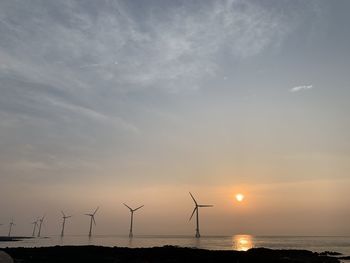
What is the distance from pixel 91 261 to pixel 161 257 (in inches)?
619

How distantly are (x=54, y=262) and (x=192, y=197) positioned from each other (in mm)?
129586

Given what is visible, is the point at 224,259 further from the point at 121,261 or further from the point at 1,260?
the point at 1,260

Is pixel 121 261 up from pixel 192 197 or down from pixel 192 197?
down

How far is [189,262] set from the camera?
67750 millimetres

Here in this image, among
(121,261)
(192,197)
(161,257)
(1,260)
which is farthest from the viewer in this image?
(192,197)

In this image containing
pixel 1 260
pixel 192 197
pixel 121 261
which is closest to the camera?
pixel 1 260

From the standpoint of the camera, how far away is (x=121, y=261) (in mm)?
70625

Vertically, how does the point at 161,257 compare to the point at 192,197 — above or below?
below

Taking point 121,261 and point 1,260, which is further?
point 121,261

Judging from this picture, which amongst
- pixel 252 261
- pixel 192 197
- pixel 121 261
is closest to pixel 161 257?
pixel 121 261

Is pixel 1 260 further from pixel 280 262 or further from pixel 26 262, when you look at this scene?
pixel 280 262

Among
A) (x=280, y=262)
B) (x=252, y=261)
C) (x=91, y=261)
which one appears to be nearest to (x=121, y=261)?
(x=91, y=261)

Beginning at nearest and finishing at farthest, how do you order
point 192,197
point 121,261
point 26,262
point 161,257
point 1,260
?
point 1,260
point 26,262
point 121,261
point 161,257
point 192,197

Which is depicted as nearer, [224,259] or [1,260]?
[1,260]
